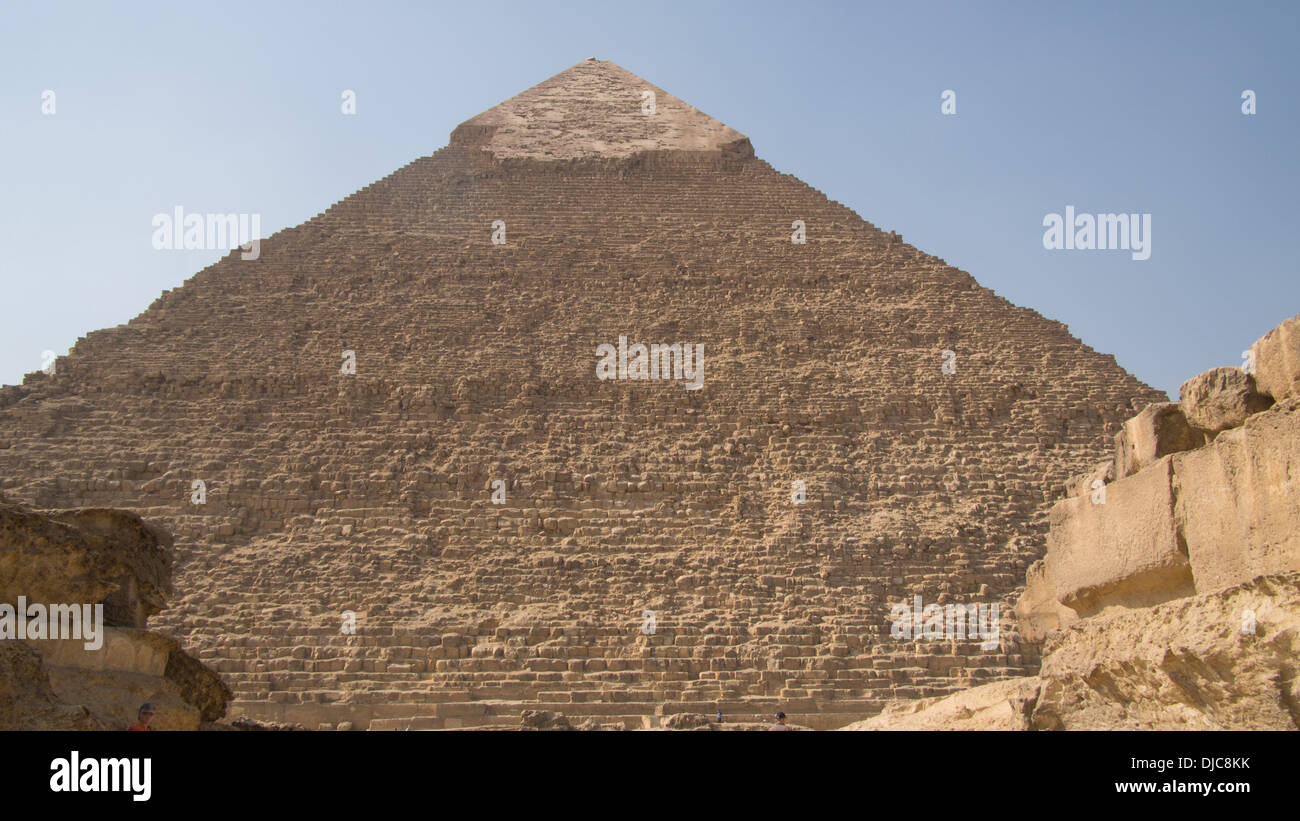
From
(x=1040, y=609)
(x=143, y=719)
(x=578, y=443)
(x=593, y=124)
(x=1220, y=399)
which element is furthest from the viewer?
(x=593, y=124)

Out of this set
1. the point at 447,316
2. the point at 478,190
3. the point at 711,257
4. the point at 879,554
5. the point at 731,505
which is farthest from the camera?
the point at 478,190

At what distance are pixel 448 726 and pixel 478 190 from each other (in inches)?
527

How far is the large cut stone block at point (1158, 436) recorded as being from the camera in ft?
9.73

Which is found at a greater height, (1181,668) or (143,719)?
(1181,668)

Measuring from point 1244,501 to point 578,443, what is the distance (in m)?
13.2

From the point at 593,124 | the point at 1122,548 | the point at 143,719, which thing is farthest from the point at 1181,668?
the point at 593,124

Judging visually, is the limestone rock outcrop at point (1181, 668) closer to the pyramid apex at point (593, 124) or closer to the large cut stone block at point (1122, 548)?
the large cut stone block at point (1122, 548)

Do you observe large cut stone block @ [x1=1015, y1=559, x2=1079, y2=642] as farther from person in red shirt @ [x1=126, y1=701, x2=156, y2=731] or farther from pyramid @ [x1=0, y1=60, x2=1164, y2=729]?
pyramid @ [x1=0, y1=60, x2=1164, y2=729]

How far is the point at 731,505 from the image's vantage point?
14359 millimetres

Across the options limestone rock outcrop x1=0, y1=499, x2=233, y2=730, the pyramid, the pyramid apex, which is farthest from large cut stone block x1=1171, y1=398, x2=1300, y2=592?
the pyramid apex

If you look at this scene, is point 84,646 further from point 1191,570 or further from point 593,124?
point 593,124

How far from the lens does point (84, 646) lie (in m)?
3.70
